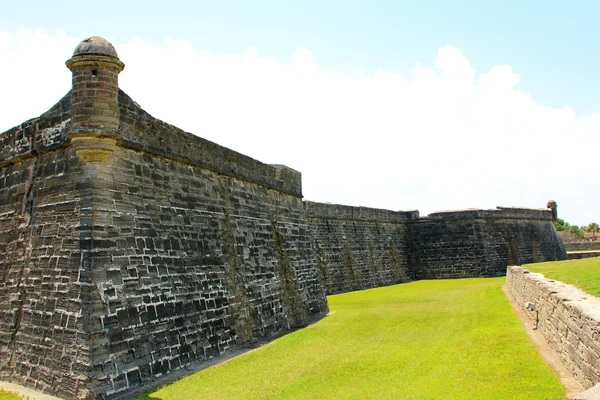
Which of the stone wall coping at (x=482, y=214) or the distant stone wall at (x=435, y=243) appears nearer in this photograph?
the distant stone wall at (x=435, y=243)

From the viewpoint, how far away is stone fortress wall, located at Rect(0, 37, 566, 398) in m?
7.43

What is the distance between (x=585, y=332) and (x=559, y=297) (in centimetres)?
198

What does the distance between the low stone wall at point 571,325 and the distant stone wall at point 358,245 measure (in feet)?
38.7

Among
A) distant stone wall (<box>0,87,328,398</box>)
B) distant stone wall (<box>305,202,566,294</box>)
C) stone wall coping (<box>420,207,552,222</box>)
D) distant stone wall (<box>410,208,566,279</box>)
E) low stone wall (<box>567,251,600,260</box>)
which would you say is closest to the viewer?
distant stone wall (<box>0,87,328,398</box>)

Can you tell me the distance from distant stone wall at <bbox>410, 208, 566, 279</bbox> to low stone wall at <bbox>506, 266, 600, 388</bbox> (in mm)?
17168

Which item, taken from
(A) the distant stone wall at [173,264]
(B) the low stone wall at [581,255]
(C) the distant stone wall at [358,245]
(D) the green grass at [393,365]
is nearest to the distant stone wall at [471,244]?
(C) the distant stone wall at [358,245]

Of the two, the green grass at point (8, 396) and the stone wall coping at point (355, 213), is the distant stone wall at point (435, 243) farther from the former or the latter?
the green grass at point (8, 396)

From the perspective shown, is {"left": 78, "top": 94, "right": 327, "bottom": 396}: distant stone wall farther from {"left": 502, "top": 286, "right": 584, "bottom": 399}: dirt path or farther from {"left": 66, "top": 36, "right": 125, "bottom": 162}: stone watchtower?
{"left": 502, "top": 286, "right": 584, "bottom": 399}: dirt path

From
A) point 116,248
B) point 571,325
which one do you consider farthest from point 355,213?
point 116,248

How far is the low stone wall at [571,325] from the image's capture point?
6031mm

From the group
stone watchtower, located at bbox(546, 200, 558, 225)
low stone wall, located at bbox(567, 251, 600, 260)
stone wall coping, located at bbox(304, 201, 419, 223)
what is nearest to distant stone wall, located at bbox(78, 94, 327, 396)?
stone wall coping, located at bbox(304, 201, 419, 223)

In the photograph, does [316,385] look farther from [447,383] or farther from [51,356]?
[51,356]

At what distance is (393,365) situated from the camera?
26.9 feet

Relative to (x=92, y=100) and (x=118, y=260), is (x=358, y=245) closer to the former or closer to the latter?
(x=118, y=260)
